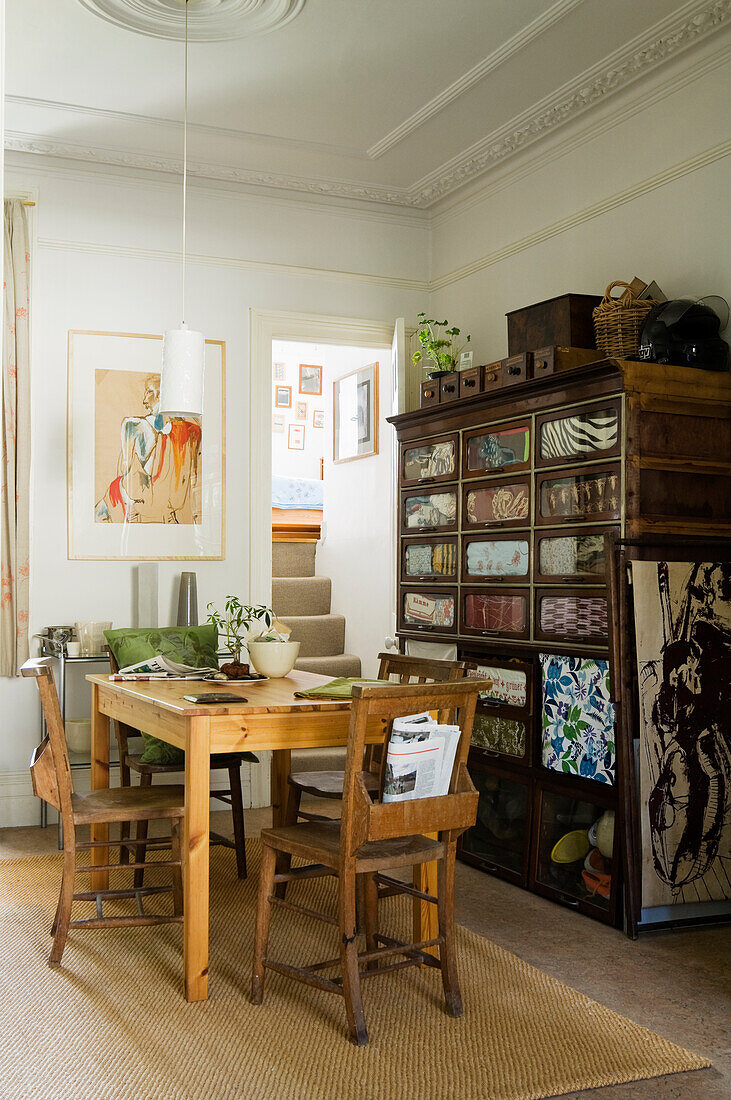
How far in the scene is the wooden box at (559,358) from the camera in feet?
13.0

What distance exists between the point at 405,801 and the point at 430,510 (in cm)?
236

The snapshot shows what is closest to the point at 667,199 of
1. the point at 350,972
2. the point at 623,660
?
the point at 623,660

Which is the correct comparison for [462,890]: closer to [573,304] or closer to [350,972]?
[350,972]

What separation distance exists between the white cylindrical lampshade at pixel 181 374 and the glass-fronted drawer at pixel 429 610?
1512mm

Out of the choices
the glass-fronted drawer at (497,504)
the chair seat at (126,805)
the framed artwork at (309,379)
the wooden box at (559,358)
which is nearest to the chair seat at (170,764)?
the chair seat at (126,805)

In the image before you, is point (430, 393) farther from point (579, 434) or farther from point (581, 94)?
point (581, 94)

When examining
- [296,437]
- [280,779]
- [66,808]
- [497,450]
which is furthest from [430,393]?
[296,437]

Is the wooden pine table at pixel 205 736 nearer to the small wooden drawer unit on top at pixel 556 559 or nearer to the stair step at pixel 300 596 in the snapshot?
the small wooden drawer unit on top at pixel 556 559

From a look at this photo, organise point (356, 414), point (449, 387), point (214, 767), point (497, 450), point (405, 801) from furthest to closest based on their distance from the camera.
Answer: point (356, 414) → point (449, 387) → point (497, 450) → point (214, 767) → point (405, 801)

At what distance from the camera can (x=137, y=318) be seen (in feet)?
17.1

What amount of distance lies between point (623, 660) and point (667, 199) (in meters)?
1.90

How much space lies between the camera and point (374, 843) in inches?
108

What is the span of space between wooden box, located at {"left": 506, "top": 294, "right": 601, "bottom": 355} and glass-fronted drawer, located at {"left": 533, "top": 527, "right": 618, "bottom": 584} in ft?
2.68

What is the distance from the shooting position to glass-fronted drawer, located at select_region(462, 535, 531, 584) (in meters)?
4.10
